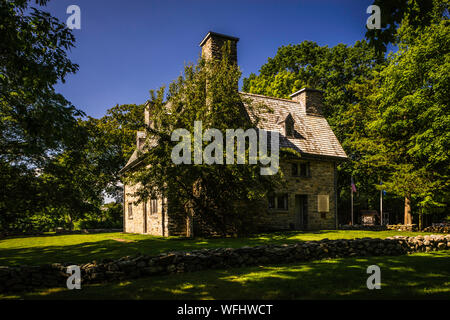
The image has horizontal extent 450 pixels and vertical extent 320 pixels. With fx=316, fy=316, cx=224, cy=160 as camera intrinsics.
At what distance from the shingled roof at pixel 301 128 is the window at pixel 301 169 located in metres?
0.95

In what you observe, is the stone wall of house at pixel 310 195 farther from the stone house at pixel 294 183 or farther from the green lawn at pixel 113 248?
the green lawn at pixel 113 248

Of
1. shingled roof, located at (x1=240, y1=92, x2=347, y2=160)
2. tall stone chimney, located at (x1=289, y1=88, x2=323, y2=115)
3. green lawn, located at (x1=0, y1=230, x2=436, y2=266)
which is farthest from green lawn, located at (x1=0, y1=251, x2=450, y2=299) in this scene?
tall stone chimney, located at (x1=289, y1=88, x2=323, y2=115)

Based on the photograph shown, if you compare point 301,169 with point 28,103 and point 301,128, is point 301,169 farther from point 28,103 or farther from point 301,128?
point 28,103

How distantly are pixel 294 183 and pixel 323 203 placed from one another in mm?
2662

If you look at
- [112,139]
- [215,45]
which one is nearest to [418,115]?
[215,45]

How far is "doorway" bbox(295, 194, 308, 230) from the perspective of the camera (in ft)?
66.9

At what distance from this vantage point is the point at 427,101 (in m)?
19.5

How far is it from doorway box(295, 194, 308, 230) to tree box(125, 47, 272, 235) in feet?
16.9

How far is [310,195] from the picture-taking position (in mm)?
20547

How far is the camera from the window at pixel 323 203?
68.1 ft

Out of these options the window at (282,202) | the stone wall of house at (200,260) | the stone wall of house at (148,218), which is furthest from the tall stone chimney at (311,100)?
the stone wall of house at (200,260)
